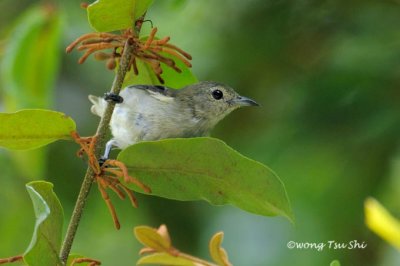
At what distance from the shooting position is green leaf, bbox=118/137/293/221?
2.08 metres

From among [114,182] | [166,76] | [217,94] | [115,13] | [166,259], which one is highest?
[115,13]

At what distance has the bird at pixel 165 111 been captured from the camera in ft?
10.4

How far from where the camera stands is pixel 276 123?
433cm

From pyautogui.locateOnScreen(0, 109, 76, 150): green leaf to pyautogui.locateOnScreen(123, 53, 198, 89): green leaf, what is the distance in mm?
411

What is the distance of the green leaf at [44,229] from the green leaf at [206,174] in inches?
9.0

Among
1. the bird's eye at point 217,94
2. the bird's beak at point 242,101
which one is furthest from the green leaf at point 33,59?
the bird's beak at point 242,101

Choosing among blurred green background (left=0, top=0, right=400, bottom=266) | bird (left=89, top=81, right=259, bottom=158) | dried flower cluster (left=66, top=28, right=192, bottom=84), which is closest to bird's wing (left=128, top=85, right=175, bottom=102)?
bird (left=89, top=81, right=259, bottom=158)

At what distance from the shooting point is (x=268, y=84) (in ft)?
15.9

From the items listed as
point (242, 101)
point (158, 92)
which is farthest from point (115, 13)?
point (242, 101)

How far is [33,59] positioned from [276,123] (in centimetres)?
126

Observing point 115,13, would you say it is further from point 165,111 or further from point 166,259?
point 165,111

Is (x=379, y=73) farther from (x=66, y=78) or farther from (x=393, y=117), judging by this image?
(x=66, y=78)

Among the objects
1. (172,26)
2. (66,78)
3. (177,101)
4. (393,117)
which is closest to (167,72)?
(177,101)

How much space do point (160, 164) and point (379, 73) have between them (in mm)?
2093
